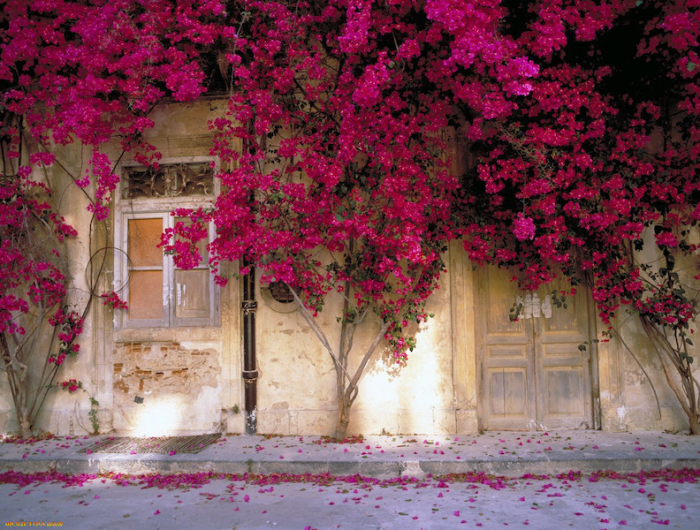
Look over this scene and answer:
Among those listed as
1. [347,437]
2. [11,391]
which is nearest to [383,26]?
[347,437]

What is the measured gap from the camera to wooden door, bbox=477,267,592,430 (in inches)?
261

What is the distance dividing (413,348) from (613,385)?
87.7 inches

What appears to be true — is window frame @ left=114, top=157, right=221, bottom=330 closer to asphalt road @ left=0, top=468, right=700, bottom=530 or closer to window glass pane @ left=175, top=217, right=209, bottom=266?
window glass pane @ left=175, top=217, right=209, bottom=266

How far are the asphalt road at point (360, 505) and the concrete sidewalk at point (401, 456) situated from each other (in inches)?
8.0

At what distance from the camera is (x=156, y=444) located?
6219mm

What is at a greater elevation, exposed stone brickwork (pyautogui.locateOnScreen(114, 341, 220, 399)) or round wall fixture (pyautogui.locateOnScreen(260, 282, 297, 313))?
round wall fixture (pyautogui.locateOnScreen(260, 282, 297, 313))

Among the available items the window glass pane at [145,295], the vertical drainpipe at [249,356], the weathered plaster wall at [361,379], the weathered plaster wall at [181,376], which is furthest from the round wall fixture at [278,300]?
the window glass pane at [145,295]

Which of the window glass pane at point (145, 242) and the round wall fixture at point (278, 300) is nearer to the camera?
the round wall fixture at point (278, 300)


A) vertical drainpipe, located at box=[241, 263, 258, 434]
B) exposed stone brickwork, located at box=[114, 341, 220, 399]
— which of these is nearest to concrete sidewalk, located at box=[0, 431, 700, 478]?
vertical drainpipe, located at box=[241, 263, 258, 434]

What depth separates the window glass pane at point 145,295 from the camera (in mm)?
6965

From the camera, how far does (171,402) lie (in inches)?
263

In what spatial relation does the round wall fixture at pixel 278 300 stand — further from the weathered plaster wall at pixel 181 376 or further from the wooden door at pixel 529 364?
the wooden door at pixel 529 364

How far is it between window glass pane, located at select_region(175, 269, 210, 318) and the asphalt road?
6.92ft

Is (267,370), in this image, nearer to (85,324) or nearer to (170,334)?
(170,334)
